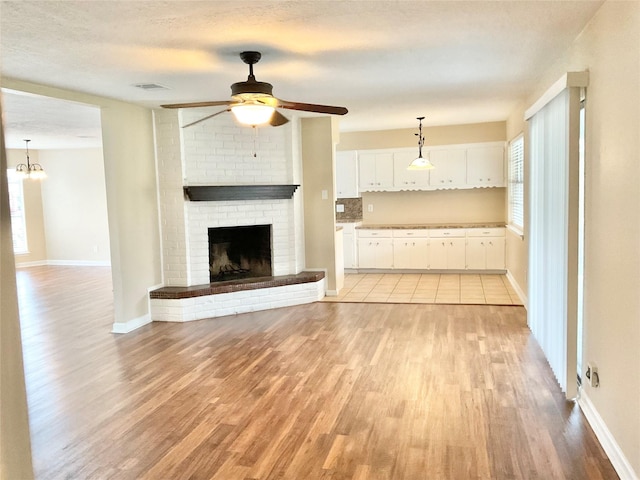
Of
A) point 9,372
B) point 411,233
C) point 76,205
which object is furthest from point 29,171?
point 9,372

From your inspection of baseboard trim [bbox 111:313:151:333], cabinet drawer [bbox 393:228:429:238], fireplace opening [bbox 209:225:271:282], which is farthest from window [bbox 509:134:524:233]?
baseboard trim [bbox 111:313:151:333]

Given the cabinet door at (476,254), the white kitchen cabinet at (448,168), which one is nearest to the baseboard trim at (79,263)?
the white kitchen cabinet at (448,168)

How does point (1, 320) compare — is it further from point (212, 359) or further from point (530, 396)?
point (212, 359)

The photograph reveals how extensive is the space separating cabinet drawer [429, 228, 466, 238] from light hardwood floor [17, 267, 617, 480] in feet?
8.36

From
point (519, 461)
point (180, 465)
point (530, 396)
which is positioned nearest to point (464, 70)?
point (530, 396)

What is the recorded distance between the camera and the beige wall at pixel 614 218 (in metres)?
2.33

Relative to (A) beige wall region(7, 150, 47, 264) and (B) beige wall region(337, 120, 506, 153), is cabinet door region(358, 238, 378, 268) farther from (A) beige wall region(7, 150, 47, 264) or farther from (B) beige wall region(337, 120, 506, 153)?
(A) beige wall region(7, 150, 47, 264)

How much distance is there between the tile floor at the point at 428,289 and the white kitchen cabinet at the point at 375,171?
1.54 metres

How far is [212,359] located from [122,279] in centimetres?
169

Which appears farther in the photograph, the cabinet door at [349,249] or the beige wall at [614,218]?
the cabinet door at [349,249]

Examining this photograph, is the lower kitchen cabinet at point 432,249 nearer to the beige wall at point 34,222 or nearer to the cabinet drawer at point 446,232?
the cabinet drawer at point 446,232

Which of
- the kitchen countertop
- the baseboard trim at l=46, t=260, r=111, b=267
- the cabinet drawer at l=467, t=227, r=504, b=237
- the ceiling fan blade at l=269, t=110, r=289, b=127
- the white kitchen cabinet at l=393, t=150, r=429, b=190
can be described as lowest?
the baseboard trim at l=46, t=260, r=111, b=267

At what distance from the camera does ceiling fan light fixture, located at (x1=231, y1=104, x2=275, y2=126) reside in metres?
3.49

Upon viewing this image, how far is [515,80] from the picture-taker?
15.8ft
